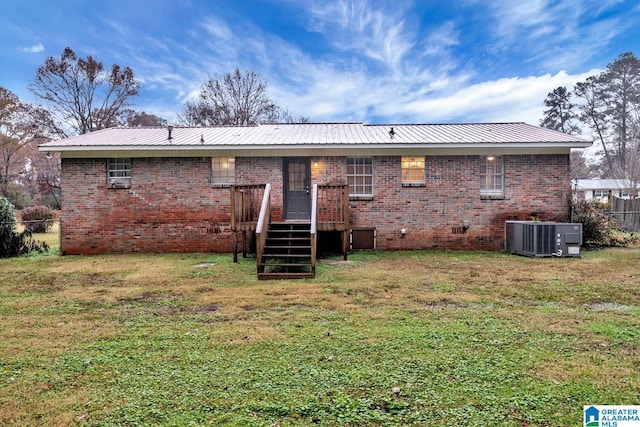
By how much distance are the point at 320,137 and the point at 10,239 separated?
950cm

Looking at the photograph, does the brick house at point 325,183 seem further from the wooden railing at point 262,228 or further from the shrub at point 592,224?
the wooden railing at point 262,228

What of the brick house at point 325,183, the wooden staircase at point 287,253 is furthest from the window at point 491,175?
the wooden staircase at point 287,253

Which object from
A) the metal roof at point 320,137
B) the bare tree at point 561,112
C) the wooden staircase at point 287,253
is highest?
the bare tree at point 561,112

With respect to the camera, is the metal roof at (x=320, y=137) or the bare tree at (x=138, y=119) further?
the bare tree at (x=138, y=119)

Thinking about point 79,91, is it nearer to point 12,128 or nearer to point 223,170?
point 12,128

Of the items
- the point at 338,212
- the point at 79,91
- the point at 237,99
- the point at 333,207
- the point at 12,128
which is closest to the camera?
the point at 338,212

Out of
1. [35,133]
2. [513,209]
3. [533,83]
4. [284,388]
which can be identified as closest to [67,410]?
[284,388]

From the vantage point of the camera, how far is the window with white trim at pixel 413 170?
1004 cm

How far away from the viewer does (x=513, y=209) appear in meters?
10.0

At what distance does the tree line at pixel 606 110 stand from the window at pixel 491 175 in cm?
2437

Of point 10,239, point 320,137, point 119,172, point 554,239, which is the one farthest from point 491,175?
point 10,239

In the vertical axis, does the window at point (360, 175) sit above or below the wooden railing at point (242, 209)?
above

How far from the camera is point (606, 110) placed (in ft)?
102

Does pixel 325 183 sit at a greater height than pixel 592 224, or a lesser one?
greater
